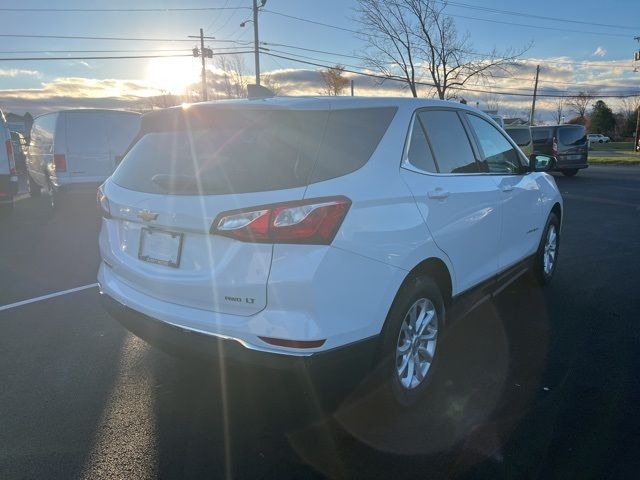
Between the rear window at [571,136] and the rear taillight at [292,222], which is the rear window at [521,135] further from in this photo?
the rear taillight at [292,222]

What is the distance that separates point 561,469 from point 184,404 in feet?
6.85

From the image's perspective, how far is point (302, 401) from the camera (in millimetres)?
3135

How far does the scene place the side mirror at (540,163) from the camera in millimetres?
4872

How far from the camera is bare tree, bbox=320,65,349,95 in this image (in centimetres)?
3559

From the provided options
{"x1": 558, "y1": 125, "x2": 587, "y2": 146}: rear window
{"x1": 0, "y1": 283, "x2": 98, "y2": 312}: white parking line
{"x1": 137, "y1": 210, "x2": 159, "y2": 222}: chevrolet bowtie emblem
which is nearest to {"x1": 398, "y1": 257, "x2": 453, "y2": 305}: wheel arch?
{"x1": 137, "y1": 210, "x2": 159, "y2": 222}: chevrolet bowtie emblem

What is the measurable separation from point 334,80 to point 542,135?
19.4 meters

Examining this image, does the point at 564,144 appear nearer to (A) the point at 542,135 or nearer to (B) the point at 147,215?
(A) the point at 542,135

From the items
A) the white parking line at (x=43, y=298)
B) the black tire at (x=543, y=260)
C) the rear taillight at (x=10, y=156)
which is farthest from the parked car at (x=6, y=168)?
the black tire at (x=543, y=260)

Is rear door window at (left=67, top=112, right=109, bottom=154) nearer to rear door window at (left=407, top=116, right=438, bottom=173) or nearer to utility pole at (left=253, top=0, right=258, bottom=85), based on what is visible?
rear door window at (left=407, top=116, right=438, bottom=173)

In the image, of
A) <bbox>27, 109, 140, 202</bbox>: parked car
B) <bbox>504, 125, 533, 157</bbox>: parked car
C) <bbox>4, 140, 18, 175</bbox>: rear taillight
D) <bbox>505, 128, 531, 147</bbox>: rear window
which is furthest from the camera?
<bbox>505, 128, 531, 147</bbox>: rear window

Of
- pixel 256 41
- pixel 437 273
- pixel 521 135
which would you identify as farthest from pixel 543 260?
pixel 256 41

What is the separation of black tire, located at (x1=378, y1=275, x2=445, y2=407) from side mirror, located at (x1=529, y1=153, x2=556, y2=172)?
7.43 feet

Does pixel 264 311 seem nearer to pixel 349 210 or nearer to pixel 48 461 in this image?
pixel 349 210

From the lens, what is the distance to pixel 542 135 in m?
19.2
